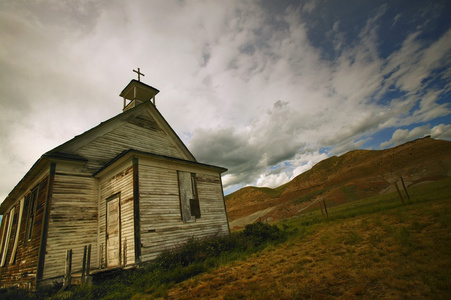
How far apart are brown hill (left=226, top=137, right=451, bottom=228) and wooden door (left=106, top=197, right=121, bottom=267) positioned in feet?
49.5

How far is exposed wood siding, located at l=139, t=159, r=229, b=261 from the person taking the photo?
8.43 metres

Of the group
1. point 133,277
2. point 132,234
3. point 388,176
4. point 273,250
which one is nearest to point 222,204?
point 273,250

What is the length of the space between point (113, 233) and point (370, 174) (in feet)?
172

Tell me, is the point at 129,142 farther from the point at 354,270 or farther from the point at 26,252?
the point at 354,270

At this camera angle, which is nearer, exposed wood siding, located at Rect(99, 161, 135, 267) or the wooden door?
exposed wood siding, located at Rect(99, 161, 135, 267)

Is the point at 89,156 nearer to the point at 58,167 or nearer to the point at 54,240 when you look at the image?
the point at 58,167

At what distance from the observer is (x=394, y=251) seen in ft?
18.2

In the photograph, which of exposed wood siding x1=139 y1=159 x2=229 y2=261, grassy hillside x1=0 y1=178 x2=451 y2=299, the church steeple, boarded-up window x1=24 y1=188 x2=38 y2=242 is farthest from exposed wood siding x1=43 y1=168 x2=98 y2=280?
the church steeple

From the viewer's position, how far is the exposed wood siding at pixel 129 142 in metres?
10.7

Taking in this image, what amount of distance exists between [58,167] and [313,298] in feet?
35.7

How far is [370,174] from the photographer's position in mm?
46312

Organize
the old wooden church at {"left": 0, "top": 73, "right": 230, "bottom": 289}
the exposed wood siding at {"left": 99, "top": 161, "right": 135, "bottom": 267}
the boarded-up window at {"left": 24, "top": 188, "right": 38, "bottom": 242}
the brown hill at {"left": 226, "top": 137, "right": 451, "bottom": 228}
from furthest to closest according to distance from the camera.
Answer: the brown hill at {"left": 226, "top": 137, "right": 451, "bottom": 228}, the boarded-up window at {"left": 24, "top": 188, "right": 38, "bottom": 242}, the old wooden church at {"left": 0, "top": 73, "right": 230, "bottom": 289}, the exposed wood siding at {"left": 99, "top": 161, "right": 135, "bottom": 267}

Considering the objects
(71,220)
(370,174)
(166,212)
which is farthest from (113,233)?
(370,174)

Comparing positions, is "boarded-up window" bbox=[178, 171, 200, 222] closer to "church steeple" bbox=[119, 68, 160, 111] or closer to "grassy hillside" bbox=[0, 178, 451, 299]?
"grassy hillside" bbox=[0, 178, 451, 299]
